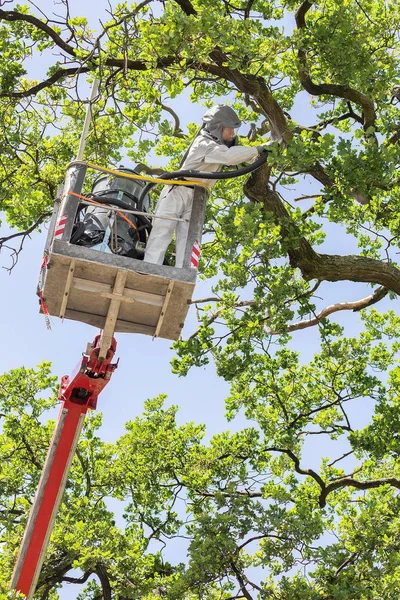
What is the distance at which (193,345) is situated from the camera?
1329 cm

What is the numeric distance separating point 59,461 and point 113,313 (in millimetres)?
3262

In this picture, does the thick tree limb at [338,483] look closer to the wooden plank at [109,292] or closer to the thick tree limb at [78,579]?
the thick tree limb at [78,579]

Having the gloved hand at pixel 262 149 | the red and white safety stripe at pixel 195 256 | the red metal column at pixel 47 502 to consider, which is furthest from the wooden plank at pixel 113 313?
the gloved hand at pixel 262 149

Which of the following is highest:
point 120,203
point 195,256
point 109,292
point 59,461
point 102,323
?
point 120,203

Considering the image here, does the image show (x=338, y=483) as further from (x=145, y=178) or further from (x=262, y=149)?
(x=145, y=178)

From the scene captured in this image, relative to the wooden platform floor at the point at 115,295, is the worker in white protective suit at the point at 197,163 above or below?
above

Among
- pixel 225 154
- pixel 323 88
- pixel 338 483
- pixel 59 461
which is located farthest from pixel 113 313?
pixel 338 483

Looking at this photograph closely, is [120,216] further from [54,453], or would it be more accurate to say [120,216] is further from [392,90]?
[392,90]

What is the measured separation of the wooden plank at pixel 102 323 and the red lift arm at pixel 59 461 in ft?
4.01

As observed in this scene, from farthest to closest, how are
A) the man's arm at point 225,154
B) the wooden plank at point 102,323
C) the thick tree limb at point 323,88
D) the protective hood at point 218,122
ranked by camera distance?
the thick tree limb at point 323,88, the wooden plank at point 102,323, the protective hood at point 218,122, the man's arm at point 225,154

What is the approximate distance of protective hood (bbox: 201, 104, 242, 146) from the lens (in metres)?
9.55

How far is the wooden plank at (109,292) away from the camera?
29.5 feet

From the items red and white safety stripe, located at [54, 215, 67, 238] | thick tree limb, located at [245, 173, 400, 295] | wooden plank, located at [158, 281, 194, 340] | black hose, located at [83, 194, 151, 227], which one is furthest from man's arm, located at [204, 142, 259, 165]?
red and white safety stripe, located at [54, 215, 67, 238]

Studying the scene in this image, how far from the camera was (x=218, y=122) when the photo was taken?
9562 millimetres
